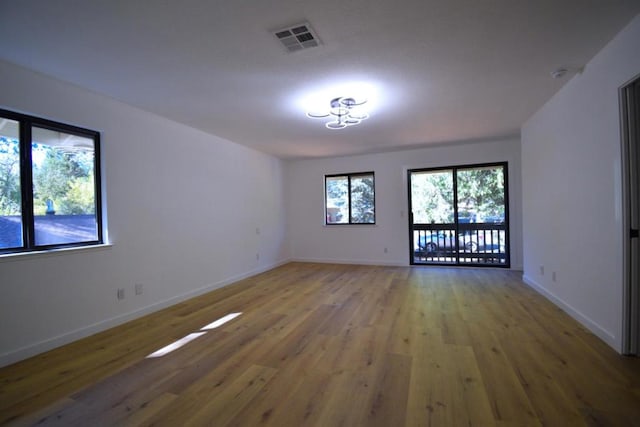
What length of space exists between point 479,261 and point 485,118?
3.02m

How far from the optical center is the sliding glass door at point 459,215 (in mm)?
5594

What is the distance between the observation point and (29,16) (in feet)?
5.90

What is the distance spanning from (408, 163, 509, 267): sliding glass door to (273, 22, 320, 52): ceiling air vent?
14.6 ft

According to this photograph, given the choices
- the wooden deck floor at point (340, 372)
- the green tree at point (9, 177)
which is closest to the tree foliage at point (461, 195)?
the wooden deck floor at point (340, 372)

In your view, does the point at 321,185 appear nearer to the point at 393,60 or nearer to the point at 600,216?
the point at 393,60

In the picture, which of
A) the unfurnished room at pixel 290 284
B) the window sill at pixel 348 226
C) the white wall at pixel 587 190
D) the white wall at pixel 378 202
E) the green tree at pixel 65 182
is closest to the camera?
the unfurnished room at pixel 290 284

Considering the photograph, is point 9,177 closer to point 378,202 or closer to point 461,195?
point 378,202

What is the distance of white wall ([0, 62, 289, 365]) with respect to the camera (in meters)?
2.41

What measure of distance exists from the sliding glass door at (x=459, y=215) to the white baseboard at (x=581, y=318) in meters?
1.65

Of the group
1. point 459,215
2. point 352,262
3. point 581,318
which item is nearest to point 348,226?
point 352,262

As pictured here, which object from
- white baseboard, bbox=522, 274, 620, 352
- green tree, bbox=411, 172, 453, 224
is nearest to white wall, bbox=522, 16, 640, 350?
white baseboard, bbox=522, 274, 620, 352

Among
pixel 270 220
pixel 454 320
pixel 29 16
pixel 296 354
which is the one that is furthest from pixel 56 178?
pixel 454 320

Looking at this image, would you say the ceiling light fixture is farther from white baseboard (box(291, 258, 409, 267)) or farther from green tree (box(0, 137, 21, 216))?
white baseboard (box(291, 258, 409, 267))

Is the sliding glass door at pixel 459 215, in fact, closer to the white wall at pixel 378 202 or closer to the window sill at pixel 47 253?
the white wall at pixel 378 202
